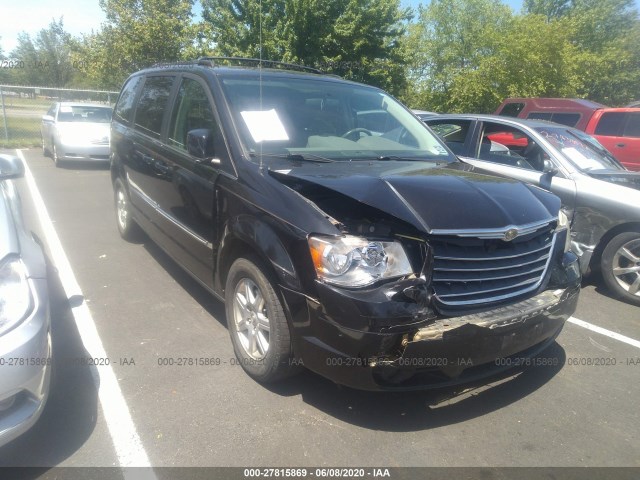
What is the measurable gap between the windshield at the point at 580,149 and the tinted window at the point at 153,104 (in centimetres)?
430

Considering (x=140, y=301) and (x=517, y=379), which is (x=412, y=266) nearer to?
(x=517, y=379)

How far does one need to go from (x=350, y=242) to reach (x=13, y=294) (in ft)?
5.53

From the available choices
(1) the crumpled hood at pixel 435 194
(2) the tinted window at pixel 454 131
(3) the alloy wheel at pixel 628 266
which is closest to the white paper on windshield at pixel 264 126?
(1) the crumpled hood at pixel 435 194

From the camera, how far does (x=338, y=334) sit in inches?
98.0

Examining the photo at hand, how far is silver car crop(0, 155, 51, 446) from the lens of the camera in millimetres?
2227

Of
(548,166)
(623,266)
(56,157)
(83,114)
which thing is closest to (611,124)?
(548,166)

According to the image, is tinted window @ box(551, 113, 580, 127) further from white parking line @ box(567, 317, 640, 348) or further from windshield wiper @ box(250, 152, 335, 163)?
windshield wiper @ box(250, 152, 335, 163)

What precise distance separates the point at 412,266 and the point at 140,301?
9.33 feet

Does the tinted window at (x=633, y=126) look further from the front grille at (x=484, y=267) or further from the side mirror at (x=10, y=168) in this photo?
the side mirror at (x=10, y=168)

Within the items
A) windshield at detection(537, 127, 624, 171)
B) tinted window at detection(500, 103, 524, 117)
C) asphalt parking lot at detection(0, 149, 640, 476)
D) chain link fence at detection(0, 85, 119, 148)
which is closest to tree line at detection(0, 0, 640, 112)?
chain link fence at detection(0, 85, 119, 148)

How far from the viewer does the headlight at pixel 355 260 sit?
2.52 m

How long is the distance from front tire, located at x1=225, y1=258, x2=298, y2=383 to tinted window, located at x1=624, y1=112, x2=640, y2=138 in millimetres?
10168

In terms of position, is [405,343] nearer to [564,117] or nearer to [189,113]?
[189,113]

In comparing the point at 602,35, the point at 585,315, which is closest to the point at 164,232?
the point at 585,315
